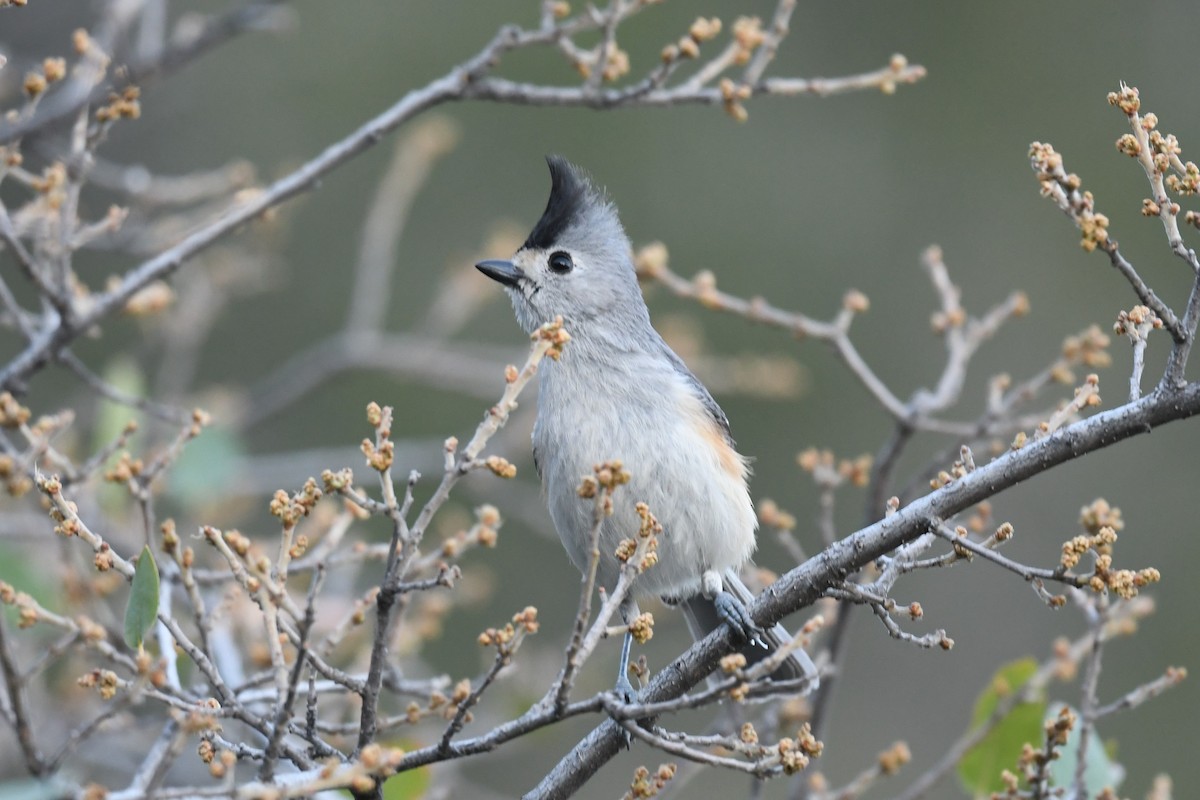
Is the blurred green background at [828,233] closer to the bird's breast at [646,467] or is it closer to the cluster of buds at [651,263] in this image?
the bird's breast at [646,467]

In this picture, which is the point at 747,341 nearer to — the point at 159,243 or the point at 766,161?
the point at 766,161

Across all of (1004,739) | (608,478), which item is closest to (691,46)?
(608,478)

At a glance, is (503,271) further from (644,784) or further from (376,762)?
(376,762)

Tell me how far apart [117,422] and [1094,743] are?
104 inches

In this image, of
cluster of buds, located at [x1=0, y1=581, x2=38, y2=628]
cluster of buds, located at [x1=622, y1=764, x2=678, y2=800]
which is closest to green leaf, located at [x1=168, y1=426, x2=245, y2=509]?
cluster of buds, located at [x1=0, y1=581, x2=38, y2=628]

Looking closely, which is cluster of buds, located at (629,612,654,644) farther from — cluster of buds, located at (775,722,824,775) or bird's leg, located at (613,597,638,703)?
bird's leg, located at (613,597,638,703)

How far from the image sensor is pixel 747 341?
27.0 feet

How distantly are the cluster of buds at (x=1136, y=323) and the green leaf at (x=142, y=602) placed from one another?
5.20 feet

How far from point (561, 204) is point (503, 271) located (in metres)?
0.26

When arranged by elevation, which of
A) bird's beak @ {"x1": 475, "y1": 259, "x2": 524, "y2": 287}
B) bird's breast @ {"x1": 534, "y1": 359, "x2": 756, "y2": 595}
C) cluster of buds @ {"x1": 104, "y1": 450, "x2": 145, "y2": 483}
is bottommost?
cluster of buds @ {"x1": 104, "y1": 450, "x2": 145, "y2": 483}

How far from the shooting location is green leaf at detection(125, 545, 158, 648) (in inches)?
82.4

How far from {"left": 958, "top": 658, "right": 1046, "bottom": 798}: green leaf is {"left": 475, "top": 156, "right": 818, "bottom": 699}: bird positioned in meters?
0.41

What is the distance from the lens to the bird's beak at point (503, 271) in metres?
3.82

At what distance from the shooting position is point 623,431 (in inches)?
133
